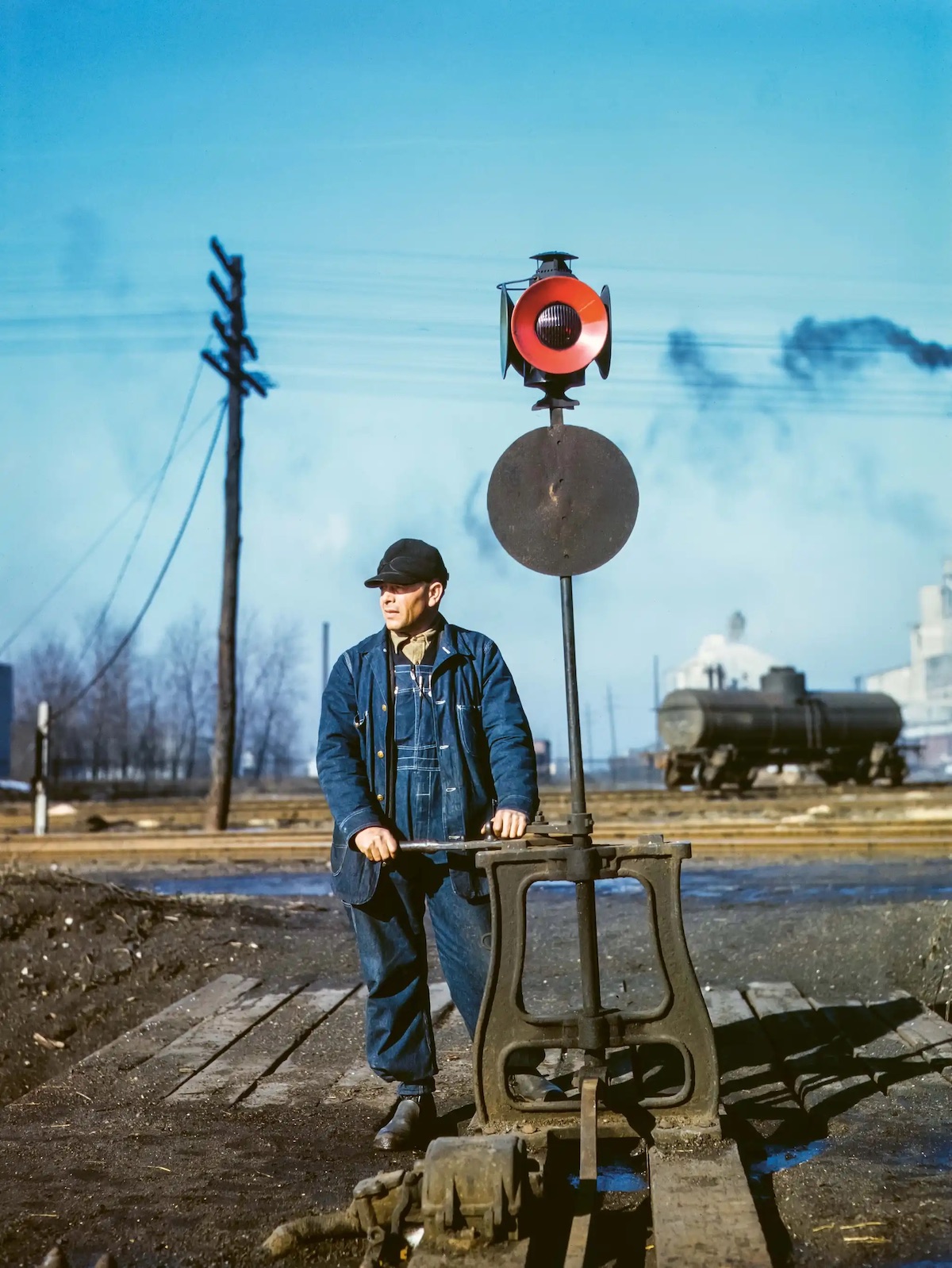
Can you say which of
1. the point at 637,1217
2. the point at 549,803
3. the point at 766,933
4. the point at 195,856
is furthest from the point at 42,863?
the point at 637,1217

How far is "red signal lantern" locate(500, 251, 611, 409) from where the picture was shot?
4246mm

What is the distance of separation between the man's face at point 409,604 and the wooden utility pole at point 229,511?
602 inches

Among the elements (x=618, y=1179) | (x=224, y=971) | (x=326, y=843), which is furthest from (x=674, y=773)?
(x=618, y=1179)

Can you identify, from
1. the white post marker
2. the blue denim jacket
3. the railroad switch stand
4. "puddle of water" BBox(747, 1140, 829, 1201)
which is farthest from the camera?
the white post marker

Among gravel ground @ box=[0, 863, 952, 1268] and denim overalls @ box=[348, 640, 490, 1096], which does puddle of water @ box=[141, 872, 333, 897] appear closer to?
gravel ground @ box=[0, 863, 952, 1268]

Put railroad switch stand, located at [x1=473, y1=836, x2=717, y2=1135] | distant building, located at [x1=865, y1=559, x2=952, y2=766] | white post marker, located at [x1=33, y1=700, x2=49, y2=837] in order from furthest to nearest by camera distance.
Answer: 1. distant building, located at [x1=865, y1=559, x2=952, y2=766]
2. white post marker, located at [x1=33, y1=700, x2=49, y2=837]
3. railroad switch stand, located at [x1=473, y1=836, x2=717, y2=1135]

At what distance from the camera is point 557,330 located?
426 cm

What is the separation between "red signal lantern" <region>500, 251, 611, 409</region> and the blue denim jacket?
0.96 m

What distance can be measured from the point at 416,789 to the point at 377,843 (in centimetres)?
31

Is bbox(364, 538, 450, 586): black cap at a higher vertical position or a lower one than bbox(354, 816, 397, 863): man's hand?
higher

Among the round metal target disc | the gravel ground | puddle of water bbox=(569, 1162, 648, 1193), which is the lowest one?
puddle of water bbox=(569, 1162, 648, 1193)

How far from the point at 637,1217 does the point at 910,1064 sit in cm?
200

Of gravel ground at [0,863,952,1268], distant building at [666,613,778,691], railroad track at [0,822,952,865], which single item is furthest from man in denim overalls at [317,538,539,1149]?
distant building at [666,613,778,691]

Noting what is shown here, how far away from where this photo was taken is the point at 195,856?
604 inches
